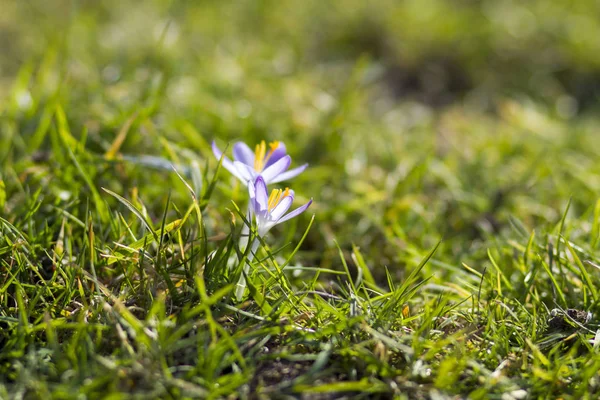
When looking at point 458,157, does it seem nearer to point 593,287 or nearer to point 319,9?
point 593,287

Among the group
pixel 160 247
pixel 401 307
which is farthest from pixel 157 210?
pixel 401 307

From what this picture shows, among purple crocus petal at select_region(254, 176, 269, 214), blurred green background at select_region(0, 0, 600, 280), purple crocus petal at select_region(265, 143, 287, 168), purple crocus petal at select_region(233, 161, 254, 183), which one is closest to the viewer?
purple crocus petal at select_region(254, 176, 269, 214)

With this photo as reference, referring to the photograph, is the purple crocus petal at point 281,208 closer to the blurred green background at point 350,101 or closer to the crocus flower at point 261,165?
the crocus flower at point 261,165

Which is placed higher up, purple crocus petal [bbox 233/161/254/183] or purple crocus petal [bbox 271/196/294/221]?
purple crocus petal [bbox 233/161/254/183]

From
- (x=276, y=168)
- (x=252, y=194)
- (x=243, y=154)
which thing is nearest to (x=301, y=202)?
(x=243, y=154)

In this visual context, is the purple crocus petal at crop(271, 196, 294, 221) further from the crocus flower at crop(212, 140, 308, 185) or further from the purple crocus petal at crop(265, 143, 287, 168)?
the purple crocus petal at crop(265, 143, 287, 168)

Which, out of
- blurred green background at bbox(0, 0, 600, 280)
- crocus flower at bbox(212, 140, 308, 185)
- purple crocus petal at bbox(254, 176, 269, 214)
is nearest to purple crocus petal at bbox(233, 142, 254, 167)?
crocus flower at bbox(212, 140, 308, 185)

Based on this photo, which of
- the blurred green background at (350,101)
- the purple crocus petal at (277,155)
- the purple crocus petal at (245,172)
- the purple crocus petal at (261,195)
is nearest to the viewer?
the purple crocus petal at (261,195)

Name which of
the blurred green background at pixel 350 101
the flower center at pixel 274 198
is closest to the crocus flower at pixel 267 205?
the flower center at pixel 274 198

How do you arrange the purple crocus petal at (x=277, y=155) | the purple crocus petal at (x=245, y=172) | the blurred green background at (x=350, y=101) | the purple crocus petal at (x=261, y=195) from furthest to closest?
1. the blurred green background at (x=350, y=101)
2. the purple crocus petal at (x=277, y=155)
3. the purple crocus petal at (x=245, y=172)
4. the purple crocus petal at (x=261, y=195)
